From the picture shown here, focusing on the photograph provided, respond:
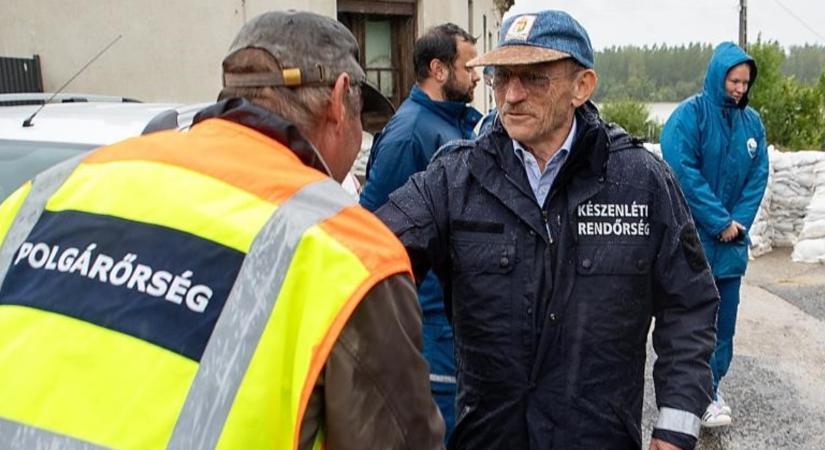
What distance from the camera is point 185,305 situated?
3.76ft

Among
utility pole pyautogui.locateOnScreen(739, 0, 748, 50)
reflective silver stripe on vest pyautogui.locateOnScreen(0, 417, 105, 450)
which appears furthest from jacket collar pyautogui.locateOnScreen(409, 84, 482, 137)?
utility pole pyautogui.locateOnScreen(739, 0, 748, 50)

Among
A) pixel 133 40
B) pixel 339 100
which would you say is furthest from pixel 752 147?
pixel 133 40

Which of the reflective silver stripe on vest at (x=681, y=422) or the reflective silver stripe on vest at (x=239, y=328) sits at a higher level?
the reflective silver stripe on vest at (x=239, y=328)

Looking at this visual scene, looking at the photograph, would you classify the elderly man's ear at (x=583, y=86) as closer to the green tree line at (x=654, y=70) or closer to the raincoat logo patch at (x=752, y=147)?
the raincoat logo patch at (x=752, y=147)

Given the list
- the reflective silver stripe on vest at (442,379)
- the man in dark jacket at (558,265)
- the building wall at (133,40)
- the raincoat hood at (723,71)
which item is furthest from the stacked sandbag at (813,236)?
the man in dark jacket at (558,265)

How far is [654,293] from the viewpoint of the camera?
2201 mm

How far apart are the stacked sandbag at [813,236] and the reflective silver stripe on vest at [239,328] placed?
8735 millimetres

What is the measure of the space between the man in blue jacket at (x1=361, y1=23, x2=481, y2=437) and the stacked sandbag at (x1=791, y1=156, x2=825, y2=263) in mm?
6382

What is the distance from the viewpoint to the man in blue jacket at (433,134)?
3.04m

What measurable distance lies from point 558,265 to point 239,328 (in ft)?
3.69

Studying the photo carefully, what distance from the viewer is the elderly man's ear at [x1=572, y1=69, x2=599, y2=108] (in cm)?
223

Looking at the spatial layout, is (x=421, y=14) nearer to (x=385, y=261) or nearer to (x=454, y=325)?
(x=454, y=325)

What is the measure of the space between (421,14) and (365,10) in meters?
0.87

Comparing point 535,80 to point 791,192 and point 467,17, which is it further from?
point 467,17
